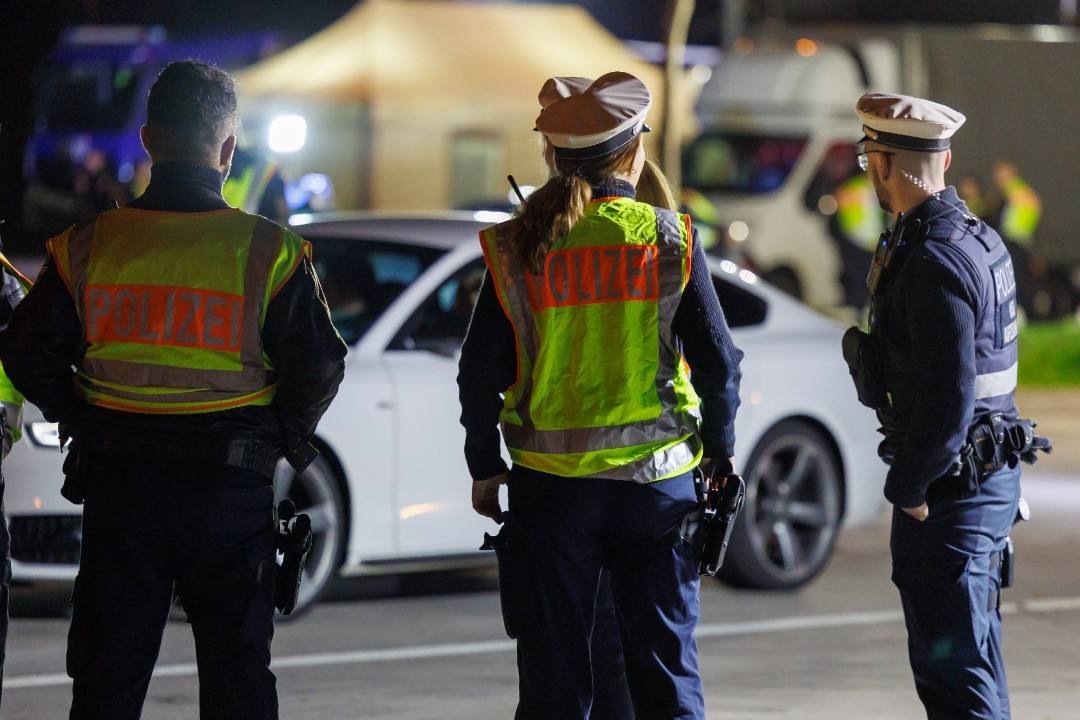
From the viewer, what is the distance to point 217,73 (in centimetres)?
399

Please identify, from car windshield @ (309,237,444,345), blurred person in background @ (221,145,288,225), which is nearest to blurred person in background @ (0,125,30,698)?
car windshield @ (309,237,444,345)

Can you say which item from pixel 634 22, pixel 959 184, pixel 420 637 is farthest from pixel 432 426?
pixel 634 22

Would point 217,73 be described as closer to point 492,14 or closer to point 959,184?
point 959,184

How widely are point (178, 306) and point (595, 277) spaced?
0.90m

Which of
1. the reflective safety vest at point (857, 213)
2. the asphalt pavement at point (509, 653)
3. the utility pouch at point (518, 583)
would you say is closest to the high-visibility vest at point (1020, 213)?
the reflective safety vest at point (857, 213)

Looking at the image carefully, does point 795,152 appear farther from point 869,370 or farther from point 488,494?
point 488,494

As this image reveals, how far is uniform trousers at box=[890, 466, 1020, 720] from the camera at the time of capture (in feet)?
14.0

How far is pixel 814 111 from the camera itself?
67.4ft

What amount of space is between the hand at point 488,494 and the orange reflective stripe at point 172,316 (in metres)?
0.66

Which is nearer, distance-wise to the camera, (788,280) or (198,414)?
(198,414)

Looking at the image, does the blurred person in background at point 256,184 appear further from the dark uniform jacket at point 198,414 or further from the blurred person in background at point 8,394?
the dark uniform jacket at point 198,414

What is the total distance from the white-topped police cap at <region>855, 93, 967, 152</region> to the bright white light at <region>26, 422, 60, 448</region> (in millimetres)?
3295

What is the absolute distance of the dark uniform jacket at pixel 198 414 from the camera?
389 cm

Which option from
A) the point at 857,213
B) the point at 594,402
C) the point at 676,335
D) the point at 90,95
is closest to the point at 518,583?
the point at 594,402
